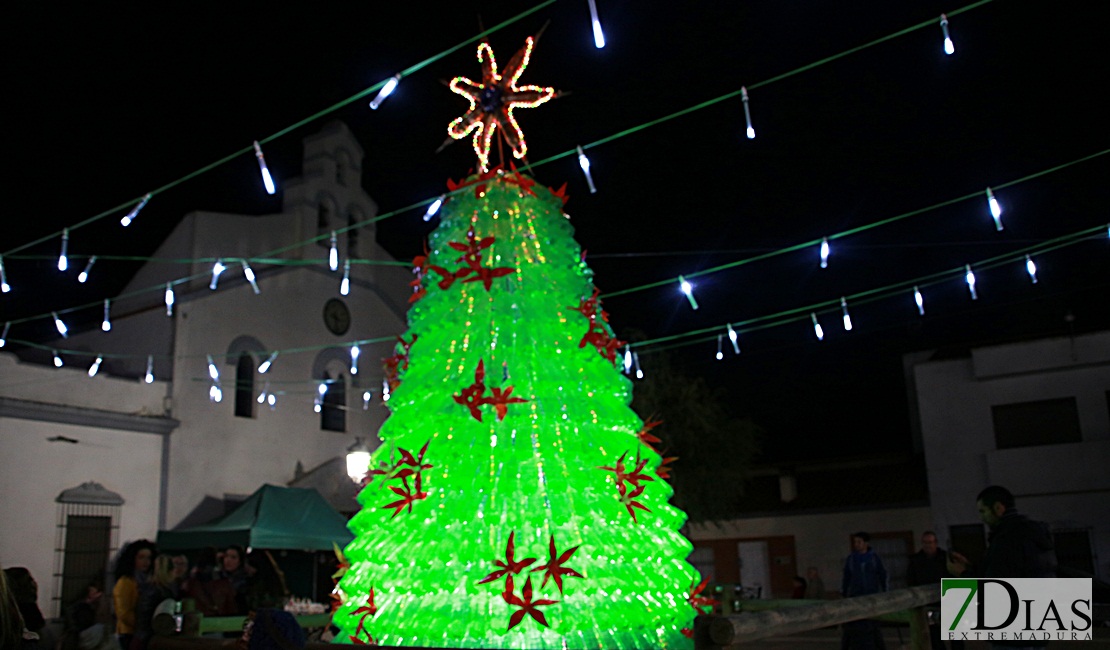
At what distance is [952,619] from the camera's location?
16.6ft

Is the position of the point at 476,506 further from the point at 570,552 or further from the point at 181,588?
the point at 181,588

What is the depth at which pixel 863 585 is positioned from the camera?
28.5 ft

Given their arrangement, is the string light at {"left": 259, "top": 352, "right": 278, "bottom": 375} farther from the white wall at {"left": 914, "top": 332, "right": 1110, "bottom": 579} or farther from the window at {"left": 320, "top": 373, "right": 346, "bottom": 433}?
the white wall at {"left": 914, "top": 332, "right": 1110, "bottom": 579}

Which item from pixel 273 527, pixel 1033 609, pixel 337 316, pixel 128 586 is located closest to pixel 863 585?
pixel 1033 609

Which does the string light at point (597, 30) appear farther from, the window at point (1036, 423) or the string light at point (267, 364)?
the window at point (1036, 423)

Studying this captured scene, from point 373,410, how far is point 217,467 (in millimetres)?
4336

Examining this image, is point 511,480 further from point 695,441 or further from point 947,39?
point 695,441

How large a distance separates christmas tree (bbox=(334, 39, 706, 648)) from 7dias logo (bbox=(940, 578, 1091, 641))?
6.26 feet

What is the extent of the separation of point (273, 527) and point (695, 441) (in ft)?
36.8

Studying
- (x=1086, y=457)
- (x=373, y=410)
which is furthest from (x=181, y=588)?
(x=1086, y=457)

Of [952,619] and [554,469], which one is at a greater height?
[554,469]

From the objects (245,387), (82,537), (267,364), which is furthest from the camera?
→ (245,387)

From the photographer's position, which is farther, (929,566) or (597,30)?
(929,566)

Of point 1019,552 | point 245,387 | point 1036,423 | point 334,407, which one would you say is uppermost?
point 245,387
